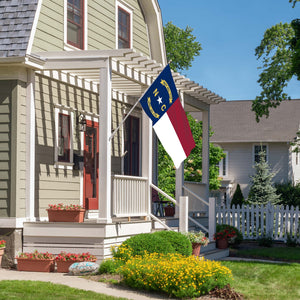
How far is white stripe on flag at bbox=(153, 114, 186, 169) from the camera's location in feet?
43.5

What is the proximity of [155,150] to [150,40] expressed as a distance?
3.55 metres

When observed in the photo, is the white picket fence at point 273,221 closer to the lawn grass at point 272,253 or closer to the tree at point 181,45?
the lawn grass at point 272,253

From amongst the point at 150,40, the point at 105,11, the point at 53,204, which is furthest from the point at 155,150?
the point at 53,204

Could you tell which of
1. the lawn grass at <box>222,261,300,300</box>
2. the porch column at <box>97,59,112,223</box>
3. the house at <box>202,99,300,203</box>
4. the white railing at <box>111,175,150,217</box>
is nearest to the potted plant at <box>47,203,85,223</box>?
the porch column at <box>97,59,112,223</box>

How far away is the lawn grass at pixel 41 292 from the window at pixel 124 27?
900 centimetres

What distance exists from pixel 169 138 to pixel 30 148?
3085mm

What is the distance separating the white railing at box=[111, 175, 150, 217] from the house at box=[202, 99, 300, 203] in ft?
76.8

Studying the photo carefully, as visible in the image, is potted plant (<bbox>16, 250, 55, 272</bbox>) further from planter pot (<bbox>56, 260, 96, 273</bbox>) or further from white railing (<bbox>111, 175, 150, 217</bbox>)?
white railing (<bbox>111, 175, 150, 217</bbox>)

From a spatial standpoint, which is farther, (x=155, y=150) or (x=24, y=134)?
(x=155, y=150)

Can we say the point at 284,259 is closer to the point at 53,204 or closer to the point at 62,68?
the point at 53,204

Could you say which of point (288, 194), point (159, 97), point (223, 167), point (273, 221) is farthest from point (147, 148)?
point (223, 167)

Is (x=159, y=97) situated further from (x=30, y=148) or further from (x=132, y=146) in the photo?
(x=132, y=146)

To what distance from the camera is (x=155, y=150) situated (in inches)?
779

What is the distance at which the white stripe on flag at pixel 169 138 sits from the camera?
13.3 metres
